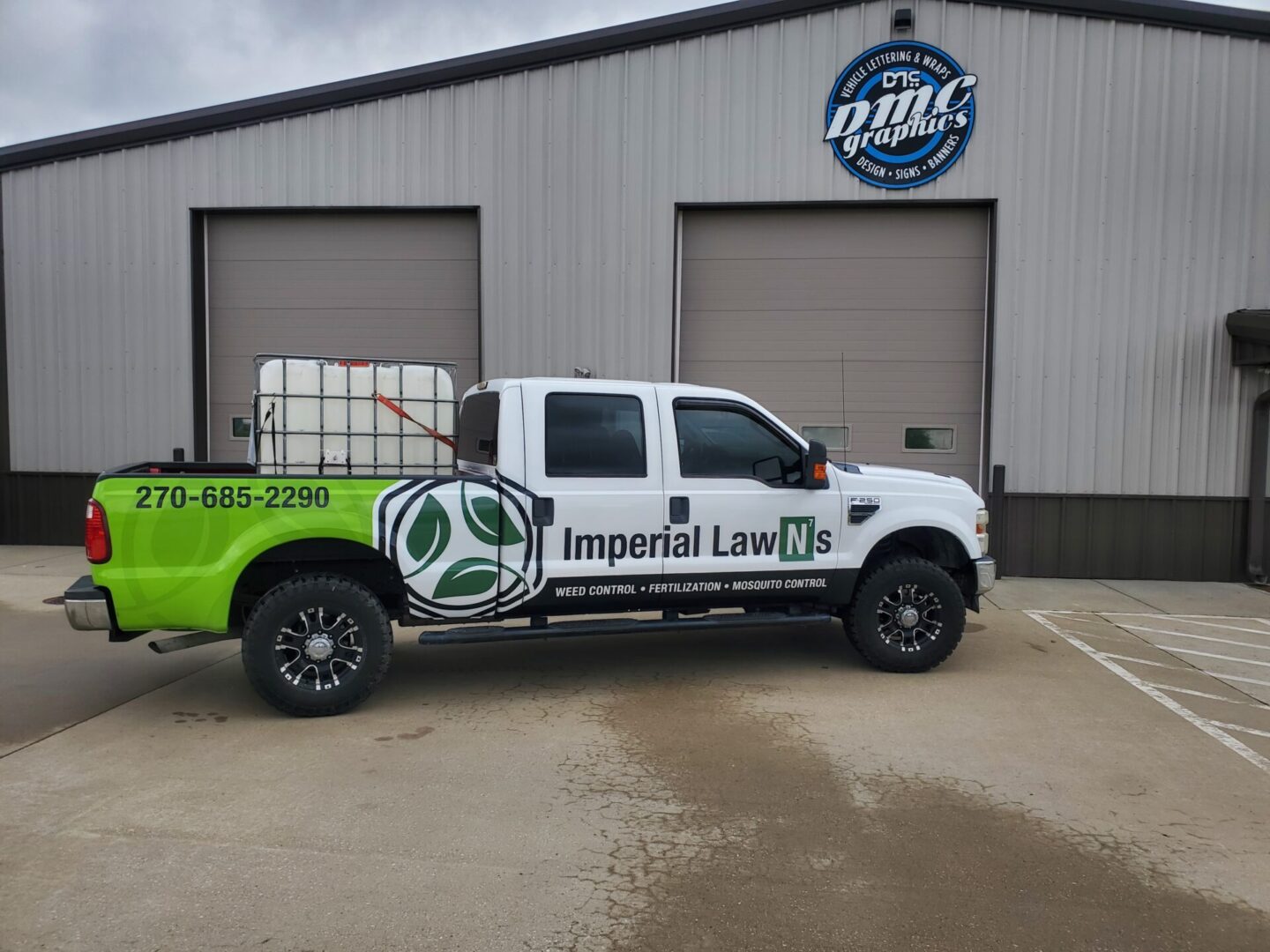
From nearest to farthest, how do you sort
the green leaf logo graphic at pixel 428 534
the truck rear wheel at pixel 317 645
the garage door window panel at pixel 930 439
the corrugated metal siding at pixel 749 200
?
the truck rear wheel at pixel 317 645 < the green leaf logo graphic at pixel 428 534 < the corrugated metal siding at pixel 749 200 < the garage door window panel at pixel 930 439

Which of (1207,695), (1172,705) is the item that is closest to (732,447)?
(1172,705)

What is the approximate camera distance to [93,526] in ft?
16.6

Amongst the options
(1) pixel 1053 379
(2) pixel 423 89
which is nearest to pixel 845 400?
(1) pixel 1053 379

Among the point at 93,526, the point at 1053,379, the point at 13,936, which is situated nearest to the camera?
the point at 13,936

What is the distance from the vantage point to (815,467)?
6.20 m

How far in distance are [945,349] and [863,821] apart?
835 cm

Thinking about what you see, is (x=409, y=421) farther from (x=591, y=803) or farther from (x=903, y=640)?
(x=903, y=640)

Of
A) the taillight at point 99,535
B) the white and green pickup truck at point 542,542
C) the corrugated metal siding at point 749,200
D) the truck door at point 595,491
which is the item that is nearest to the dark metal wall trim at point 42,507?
the corrugated metal siding at point 749,200

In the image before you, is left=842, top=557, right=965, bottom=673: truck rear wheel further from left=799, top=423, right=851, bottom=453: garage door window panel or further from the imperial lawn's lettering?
left=799, top=423, right=851, bottom=453: garage door window panel

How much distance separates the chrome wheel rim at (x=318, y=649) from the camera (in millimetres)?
5363

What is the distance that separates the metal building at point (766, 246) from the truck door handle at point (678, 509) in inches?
195

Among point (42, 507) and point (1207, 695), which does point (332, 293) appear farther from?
point (1207, 695)

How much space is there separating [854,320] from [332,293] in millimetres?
6730

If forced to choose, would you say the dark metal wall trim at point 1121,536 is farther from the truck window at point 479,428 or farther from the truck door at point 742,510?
the truck window at point 479,428
